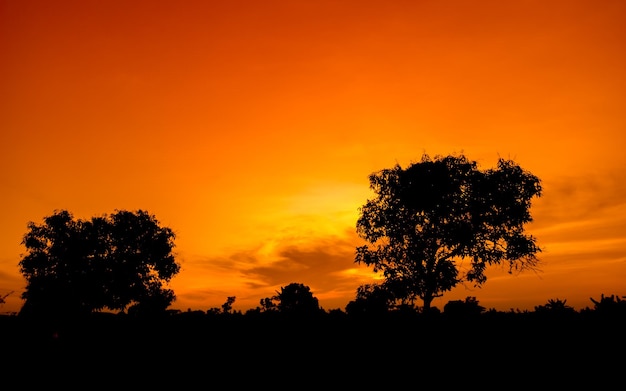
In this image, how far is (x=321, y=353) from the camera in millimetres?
17875

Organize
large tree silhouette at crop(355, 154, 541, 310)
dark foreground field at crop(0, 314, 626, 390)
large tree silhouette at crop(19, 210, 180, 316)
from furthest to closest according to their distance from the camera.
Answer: large tree silhouette at crop(19, 210, 180, 316) < large tree silhouette at crop(355, 154, 541, 310) < dark foreground field at crop(0, 314, 626, 390)

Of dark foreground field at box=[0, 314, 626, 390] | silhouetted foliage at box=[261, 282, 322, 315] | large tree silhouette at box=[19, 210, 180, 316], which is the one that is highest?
large tree silhouette at box=[19, 210, 180, 316]

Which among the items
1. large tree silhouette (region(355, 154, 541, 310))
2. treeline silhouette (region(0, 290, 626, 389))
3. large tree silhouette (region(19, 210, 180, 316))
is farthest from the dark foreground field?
large tree silhouette (region(19, 210, 180, 316))

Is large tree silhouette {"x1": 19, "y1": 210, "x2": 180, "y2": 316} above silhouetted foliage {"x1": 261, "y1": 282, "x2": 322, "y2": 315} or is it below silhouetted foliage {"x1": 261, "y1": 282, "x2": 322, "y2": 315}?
above

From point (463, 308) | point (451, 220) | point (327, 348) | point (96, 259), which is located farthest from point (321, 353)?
point (96, 259)

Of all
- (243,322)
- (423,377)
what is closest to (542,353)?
(423,377)

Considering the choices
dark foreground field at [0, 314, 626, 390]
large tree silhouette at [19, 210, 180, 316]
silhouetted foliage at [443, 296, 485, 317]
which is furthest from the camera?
large tree silhouette at [19, 210, 180, 316]

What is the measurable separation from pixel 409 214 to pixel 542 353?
32491mm

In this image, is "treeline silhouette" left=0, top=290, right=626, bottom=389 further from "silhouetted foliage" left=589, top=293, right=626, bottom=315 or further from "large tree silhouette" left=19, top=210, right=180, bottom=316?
"large tree silhouette" left=19, top=210, right=180, bottom=316

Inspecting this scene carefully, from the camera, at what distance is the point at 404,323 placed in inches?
786

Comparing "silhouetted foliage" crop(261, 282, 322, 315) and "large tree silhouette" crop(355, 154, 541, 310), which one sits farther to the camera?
"large tree silhouette" crop(355, 154, 541, 310)

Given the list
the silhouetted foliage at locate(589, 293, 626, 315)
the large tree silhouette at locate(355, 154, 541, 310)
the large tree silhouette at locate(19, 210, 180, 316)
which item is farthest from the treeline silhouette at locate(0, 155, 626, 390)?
the large tree silhouette at locate(19, 210, 180, 316)

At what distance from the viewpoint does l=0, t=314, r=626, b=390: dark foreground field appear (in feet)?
50.8

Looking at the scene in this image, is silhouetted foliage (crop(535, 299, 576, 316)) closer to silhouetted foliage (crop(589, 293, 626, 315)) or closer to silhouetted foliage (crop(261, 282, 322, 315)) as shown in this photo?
silhouetted foliage (crop(589, 293, 626, 315))
